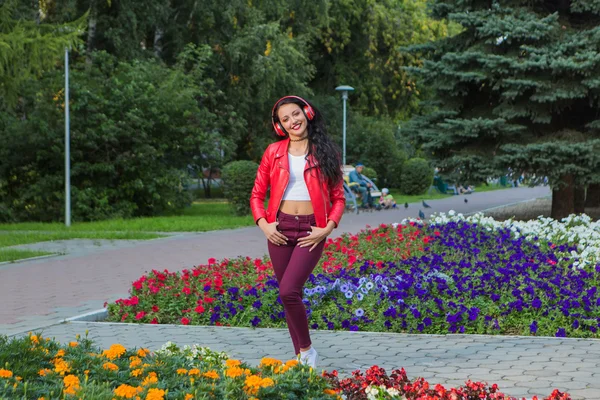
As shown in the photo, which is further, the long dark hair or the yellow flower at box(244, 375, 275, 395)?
the long dark hair

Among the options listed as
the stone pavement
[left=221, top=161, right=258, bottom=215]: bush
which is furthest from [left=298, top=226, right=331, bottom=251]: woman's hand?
[left=221, top=161, right=258, bottom=215]: bush

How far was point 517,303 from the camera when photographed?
7.52m

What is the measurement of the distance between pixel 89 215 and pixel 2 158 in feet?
9.03

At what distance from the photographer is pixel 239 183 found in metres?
22.2

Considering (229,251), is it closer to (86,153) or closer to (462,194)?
(86,153)

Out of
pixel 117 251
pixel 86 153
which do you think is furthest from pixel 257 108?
pixel 117 251

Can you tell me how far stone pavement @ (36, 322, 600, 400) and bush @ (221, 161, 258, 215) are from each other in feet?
47.0

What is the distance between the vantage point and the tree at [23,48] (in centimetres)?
1673

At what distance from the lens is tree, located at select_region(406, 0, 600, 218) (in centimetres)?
1747

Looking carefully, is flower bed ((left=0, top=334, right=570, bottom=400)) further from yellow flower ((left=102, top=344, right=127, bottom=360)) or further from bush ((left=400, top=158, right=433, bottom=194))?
bush ((left=400, top=158, right=433, bottom=194))

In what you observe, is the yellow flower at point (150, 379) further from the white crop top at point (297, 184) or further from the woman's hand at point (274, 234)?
the white crop top at point (297, 184)

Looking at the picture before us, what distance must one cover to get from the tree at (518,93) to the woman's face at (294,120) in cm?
1266

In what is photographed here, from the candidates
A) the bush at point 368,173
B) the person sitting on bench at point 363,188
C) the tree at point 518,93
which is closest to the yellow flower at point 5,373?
the tree at point 518,93

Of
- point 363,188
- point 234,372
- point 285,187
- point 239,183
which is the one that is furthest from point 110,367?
point 363,188
